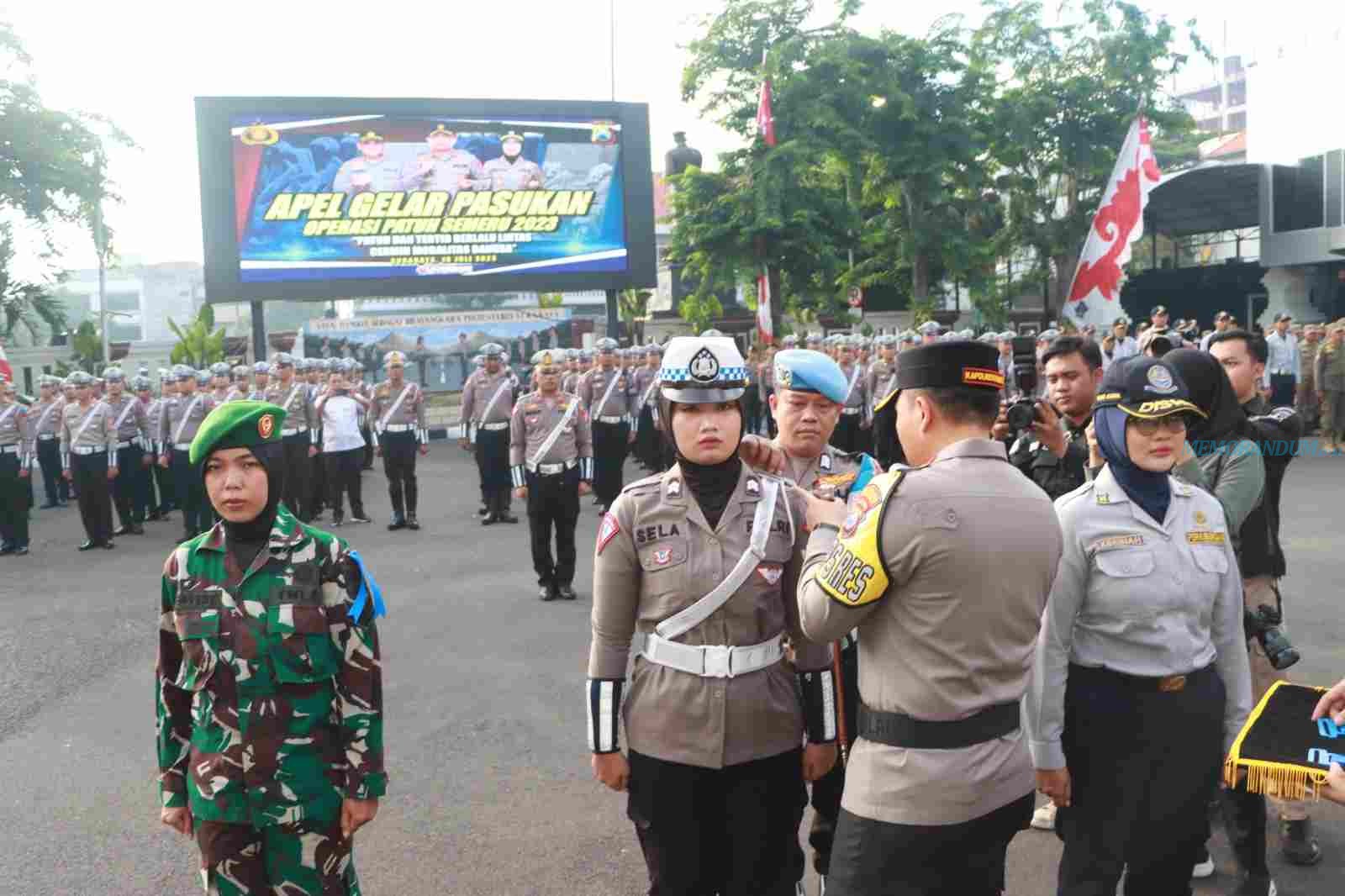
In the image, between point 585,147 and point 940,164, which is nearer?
point 585,147

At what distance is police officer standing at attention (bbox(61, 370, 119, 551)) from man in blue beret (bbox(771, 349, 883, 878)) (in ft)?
35.6

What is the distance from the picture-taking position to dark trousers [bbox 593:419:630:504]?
1452 centimetres

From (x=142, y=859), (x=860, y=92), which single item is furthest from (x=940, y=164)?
(x=142, y=859)

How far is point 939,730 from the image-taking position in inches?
98.6

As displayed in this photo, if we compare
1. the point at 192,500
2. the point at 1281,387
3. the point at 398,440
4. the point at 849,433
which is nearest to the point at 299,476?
the point at 192,500

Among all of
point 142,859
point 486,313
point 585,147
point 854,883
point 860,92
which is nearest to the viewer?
point 854,883

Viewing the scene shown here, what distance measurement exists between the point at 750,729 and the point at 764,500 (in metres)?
0.61

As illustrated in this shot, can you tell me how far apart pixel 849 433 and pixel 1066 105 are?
69.6ft

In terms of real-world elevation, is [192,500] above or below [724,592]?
below

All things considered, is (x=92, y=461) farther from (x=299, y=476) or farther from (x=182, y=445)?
(x=299, y=476)

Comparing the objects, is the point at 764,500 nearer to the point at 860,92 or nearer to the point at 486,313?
the point at 486,313

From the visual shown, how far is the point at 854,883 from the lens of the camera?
2.55 m

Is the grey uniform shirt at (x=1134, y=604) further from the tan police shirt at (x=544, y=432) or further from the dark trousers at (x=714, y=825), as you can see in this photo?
the tan police shirt at (x=544, y=432)

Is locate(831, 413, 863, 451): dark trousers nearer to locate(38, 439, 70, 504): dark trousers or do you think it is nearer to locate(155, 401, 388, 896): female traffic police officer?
locate(38, 439, 70, 504): dark trousers
